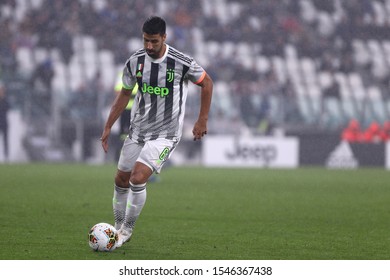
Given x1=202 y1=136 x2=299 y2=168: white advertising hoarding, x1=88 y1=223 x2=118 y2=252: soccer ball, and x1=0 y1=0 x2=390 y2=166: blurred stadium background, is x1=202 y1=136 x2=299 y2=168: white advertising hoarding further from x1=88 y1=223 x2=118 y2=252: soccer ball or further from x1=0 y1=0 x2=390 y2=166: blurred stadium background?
x1=88 y1=223 x2=118 y2=252: soccer ball

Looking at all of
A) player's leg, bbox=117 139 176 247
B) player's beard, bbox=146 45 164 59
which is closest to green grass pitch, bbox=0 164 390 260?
player's leg, bbox=117 139 176 247

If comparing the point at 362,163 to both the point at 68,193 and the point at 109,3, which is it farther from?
the point at 68,193

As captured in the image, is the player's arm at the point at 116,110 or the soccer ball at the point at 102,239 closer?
the soccer ball at the point at 102,239

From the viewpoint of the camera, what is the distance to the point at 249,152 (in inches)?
1009

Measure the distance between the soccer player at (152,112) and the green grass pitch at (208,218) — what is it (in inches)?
22.8

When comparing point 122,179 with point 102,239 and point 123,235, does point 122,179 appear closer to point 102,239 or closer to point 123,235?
point 123,235

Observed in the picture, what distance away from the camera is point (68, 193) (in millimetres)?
13711

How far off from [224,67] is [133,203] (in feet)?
72.1

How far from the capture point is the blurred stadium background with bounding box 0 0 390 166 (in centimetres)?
2489

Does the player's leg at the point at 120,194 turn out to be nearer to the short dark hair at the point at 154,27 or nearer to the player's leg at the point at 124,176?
the player's leg at the point at 124,176

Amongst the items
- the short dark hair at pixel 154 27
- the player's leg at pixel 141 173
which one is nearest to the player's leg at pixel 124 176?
the player's leg at pixel 141 173

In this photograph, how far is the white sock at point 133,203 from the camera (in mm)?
7590

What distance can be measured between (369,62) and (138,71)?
974 inches

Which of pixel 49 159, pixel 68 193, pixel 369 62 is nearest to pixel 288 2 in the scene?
pixel 369 62
